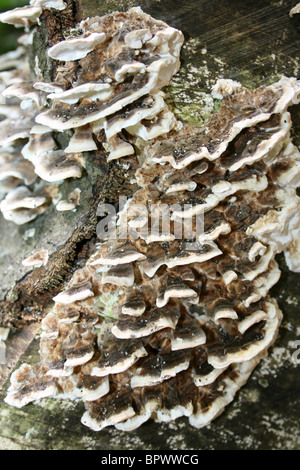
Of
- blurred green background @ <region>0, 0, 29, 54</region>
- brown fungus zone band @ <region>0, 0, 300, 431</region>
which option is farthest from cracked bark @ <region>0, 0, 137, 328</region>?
blurred green background @ <region>0, 0, 29, 54</region>

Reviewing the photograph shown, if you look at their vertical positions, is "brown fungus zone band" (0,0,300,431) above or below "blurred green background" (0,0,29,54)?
below

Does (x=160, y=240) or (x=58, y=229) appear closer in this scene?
(x=160, y=240)

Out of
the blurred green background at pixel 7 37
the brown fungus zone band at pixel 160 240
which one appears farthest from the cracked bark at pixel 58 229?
the blurred green background at pixel 7 37

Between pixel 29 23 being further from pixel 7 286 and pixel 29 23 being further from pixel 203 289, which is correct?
pixel 203 289

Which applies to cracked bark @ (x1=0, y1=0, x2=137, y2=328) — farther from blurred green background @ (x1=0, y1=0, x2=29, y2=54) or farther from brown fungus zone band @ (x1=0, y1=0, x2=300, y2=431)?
blurred green background @ (x1=0, y1=0, x2=29, y2=54)

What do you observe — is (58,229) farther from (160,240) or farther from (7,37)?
(7,37)

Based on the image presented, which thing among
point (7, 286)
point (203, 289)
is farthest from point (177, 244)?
point (7, 286)

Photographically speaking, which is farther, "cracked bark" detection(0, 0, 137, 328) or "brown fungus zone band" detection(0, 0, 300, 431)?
"cracked bark" detection(0, 0, 137, 328)

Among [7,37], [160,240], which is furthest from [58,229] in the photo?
[7,37]
